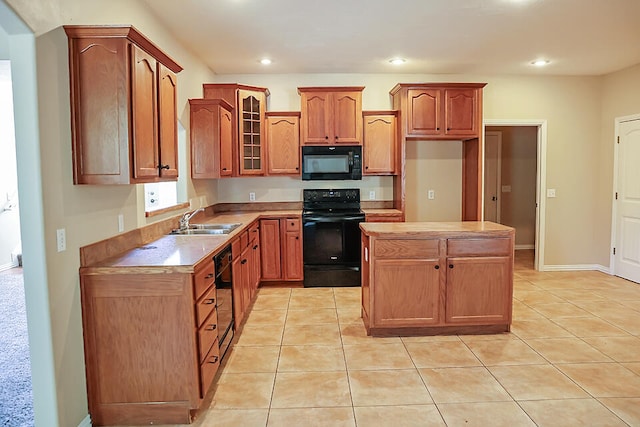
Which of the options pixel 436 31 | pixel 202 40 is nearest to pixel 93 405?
pixel 202 40

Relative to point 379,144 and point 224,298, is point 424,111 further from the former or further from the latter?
point 224,298

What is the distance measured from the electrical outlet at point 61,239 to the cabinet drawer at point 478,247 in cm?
265

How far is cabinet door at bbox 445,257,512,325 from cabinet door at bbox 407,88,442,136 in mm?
2134

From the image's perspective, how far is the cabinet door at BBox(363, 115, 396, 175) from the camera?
5.29 m

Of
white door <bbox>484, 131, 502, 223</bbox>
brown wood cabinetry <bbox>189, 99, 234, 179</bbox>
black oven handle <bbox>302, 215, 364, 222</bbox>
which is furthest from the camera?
white door <bbox>484, 131, 502, 223</bbox>

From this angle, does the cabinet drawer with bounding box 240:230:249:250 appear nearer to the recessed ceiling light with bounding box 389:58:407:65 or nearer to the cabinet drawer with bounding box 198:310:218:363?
the cabinet drawer with bounding box 198:310:218:363

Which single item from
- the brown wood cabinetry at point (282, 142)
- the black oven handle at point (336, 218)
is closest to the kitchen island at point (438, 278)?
the black oven handle at point (336, 218)

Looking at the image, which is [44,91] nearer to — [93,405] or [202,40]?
[93,405]

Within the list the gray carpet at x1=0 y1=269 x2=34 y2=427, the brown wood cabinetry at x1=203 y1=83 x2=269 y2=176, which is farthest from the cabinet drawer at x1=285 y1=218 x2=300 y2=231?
the gray carpet at x1=0 y1=269 x2=34 y2=427

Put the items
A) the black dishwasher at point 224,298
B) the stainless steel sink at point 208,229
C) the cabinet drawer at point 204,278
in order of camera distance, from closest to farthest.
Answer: the cabinet drawer at point 204,278, the black dishwasher at point 224,298, the stainless steel sink at point 208,229

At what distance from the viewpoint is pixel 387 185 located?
5.62 meters

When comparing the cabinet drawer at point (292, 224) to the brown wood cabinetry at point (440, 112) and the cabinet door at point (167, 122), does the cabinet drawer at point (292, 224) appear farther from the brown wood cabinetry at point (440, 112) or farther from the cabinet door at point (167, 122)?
the cabinet door at point (167, 122)

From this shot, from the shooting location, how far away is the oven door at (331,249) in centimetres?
502

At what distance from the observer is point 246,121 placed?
5.08 meters
